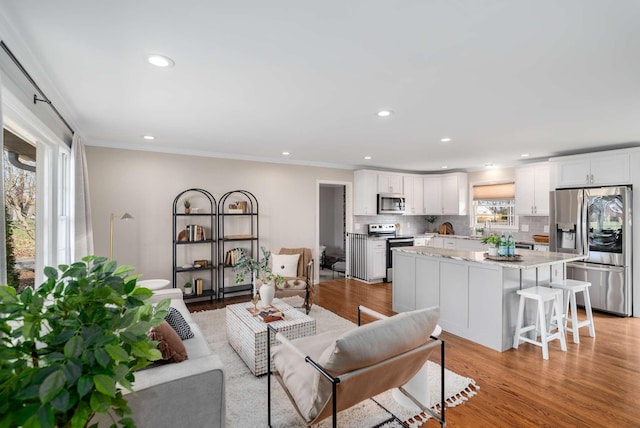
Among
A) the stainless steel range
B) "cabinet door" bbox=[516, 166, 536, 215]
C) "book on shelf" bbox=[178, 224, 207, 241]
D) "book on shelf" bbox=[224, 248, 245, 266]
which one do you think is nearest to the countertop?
"cabinet door" bbox=[516, 166, 536, 215]

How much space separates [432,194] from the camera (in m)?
7.64

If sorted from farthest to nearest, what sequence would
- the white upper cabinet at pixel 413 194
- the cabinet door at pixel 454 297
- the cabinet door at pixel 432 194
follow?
the cabinet door at pixel 432 194 → the white upper cabinet at pixel 413 194 → the cabinet door at pixel 454 297

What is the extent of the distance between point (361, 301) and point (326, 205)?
403cm

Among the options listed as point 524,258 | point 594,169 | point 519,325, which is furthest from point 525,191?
point 519,325

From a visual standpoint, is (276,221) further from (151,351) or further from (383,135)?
(151,351)

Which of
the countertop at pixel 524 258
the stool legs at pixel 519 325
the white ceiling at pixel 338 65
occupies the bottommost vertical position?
the stool legs at pixel 519 325

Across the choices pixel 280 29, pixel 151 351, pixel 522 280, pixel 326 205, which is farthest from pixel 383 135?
pixel 326 205

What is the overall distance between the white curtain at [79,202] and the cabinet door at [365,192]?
15.5ft

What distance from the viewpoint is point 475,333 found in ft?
11.7

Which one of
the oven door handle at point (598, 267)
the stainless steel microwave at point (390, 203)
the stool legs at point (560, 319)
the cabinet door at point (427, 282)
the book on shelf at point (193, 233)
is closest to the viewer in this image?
the stool legs at point (560, 319)

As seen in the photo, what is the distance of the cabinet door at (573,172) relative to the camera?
492cm

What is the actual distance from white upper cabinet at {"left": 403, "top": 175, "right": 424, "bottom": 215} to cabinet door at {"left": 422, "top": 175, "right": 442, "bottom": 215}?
10 centimetres

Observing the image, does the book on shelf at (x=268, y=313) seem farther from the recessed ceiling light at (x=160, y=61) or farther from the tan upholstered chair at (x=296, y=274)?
the recessed ceiling light at (x=160, y=61)

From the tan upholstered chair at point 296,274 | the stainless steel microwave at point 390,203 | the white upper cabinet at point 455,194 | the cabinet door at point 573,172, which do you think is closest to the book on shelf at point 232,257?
the tan upholstered chair at point 296,274
